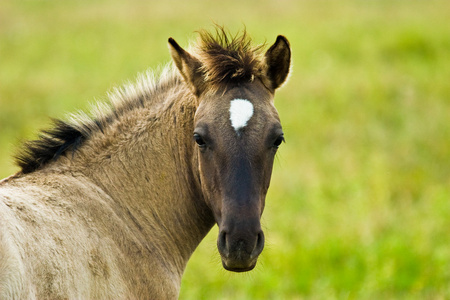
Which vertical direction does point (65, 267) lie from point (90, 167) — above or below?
below

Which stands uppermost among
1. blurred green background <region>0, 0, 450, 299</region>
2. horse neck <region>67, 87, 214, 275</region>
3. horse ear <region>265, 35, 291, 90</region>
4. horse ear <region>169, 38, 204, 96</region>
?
blurred green background <region>0, 0, 450, 299</region>

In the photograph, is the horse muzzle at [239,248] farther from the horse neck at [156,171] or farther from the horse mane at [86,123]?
the horse mane at [86,123]

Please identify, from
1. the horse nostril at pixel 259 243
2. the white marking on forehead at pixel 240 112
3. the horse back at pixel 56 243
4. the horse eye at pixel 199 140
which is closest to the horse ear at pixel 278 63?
the white marking on forehead at pixel 240 112

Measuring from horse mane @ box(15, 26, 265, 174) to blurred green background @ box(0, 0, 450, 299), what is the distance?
452 mm

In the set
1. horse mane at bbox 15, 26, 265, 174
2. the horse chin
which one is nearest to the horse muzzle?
the horse chin

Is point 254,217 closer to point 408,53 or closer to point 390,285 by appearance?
point 390,285

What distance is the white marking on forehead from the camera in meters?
3.98

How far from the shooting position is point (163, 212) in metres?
4.50

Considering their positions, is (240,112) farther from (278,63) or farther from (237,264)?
(237,264)

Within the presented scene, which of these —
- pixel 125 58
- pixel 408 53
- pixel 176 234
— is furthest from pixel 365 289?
pixel 125 58

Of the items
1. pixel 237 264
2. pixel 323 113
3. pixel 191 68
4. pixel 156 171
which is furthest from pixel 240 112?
pixel 323 113

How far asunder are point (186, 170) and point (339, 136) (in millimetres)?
8552

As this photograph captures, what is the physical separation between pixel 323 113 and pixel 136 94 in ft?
31.2

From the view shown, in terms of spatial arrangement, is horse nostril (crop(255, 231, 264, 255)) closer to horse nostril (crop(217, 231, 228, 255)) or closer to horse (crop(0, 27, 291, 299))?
horse (crop(0, 27, 291, 299))
